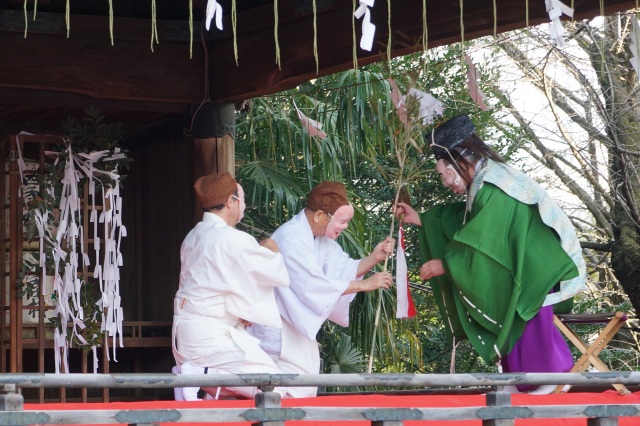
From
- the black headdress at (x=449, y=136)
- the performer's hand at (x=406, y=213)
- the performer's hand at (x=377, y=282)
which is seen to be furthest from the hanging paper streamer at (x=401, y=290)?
the black headdress at (x=449, y=136)

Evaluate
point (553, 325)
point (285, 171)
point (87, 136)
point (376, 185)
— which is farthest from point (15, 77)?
point (376, 185)

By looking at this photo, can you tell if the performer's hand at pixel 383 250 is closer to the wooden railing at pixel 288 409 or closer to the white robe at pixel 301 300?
the white robe at pixel 301 300

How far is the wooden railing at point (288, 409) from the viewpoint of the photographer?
9.56 feet

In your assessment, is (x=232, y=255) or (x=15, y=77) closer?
(x=232, y=255)

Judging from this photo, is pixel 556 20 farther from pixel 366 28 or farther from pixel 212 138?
pixel 212 138

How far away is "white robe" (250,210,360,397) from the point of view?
5.20 meters

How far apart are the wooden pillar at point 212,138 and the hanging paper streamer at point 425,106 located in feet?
4.44

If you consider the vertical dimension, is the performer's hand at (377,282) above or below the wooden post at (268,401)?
above

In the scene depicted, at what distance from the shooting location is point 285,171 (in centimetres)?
978

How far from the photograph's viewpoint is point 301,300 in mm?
5234

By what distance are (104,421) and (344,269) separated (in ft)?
8.65

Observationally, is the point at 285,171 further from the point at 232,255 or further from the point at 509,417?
the point at 509,417

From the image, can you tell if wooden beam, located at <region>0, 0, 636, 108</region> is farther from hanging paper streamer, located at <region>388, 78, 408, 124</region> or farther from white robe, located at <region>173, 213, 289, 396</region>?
white robe, located at <region>173, 213, 289, 396</region>

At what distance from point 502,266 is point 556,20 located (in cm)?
142
